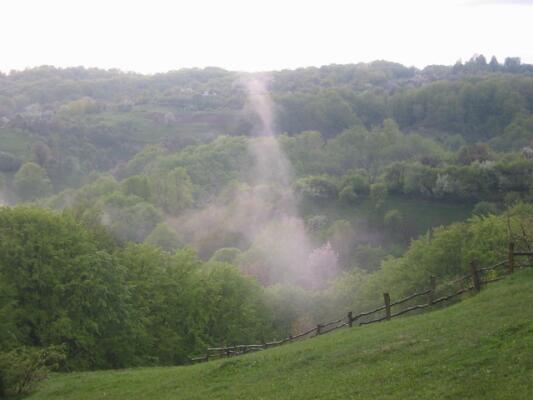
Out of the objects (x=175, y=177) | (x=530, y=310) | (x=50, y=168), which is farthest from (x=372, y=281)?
(x=50, y=168)

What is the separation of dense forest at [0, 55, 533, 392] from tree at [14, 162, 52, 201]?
0.37 m

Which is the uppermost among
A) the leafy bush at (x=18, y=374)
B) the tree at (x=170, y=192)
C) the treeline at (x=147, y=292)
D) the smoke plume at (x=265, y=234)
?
the leafy bush at (x=18, y=374)

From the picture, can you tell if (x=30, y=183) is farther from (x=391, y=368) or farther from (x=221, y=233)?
(x=391, y=368)

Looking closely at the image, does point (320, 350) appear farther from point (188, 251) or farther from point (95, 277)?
point (188, 251)

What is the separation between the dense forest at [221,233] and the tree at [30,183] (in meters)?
0.37

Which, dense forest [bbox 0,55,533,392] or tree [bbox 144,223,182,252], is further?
tree [bbox 144,223,182,252]

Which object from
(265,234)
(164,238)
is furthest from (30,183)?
(265,234)

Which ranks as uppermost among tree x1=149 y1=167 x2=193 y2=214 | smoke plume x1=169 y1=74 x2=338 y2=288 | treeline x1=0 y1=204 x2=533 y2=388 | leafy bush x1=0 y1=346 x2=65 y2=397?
leafy bush x1=0 y1=346 x2=65 y2=397

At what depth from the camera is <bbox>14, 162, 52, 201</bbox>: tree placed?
138 m

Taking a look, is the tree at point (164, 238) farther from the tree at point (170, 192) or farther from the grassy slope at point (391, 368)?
the grassy slope at point (391, 368)

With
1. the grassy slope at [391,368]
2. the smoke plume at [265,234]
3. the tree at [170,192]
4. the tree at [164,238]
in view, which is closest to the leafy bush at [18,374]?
the grassy slope at [391,368]

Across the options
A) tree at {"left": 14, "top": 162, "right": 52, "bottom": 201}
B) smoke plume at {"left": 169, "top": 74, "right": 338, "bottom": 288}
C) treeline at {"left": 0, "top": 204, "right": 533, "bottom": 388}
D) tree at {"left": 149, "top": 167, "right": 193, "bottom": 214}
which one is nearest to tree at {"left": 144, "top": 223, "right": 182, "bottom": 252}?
smoke plume at {"left": 169, "top": 74, "right": 338, "bottom": 288}

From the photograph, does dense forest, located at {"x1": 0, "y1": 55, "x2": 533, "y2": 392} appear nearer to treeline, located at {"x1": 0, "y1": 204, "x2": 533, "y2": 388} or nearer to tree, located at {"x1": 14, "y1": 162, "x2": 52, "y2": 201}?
treeline, located at {"x1": 0, "y1": 204, "x2": 533, "y2": 388}

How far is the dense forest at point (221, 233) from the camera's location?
39.5 m
